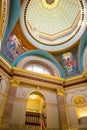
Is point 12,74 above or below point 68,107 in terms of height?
above

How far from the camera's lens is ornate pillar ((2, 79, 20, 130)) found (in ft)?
26.5

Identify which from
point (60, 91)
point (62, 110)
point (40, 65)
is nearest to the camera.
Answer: point (62, 110)

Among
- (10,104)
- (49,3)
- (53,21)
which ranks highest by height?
(49,3)

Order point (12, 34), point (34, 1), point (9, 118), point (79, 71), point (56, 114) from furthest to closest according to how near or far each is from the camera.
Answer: point (34, 1), point (79, 71), point (12, 34), point (56, 114), point (9, 118)

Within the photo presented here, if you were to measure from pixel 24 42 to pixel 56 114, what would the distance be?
7330 mm

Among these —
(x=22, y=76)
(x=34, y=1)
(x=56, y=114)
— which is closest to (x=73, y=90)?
(x=56, y=114)

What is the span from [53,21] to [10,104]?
1231 cm

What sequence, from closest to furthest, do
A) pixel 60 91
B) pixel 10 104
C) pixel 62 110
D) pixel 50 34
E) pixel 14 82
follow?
pixel 10 104 → pixel 62 110 → pixel 14 82 → pixel 60 91 → pixel 50 34

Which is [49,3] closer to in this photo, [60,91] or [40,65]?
[40,65]

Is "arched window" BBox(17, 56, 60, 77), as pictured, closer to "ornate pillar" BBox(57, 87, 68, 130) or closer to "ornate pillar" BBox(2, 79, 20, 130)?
"ornate pillar" BBox(57, 87, 68, 130)

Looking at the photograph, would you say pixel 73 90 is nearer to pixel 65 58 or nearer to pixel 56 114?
pixel 56 114

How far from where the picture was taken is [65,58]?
13.7 m

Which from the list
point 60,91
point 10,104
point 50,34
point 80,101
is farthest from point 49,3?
point 10,104

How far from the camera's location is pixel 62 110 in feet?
32.8
